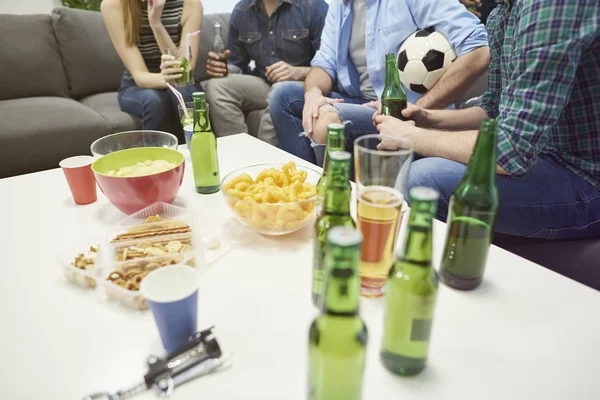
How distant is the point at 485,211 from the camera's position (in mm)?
720

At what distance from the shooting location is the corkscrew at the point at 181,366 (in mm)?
554

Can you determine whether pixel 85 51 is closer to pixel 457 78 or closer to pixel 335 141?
pixel 457 78

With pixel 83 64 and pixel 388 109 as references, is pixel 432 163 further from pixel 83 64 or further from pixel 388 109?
pixel 83 64

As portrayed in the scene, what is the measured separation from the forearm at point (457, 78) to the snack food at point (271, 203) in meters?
1.10

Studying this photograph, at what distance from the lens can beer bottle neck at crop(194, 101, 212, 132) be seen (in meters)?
1.03

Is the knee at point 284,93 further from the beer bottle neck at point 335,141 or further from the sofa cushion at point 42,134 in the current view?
the beer bottle neck at point 335,141

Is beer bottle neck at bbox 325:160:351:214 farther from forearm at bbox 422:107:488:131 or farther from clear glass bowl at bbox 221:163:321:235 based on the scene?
forearm at bbox 422:107:488:131

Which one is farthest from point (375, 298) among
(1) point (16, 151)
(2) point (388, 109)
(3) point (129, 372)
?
(1) point (16, 151)

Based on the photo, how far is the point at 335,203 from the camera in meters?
0.63

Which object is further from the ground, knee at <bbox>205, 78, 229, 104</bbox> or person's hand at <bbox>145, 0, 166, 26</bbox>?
person's hand at <bbox>145, 0, 166, 26</bbox>

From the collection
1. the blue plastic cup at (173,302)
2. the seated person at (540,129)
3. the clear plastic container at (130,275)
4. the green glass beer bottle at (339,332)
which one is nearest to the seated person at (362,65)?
the seated person at (540,129)

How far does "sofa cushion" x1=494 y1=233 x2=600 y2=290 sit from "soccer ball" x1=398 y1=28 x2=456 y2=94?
30.4 inches

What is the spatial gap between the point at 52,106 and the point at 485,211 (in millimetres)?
Result: 2370

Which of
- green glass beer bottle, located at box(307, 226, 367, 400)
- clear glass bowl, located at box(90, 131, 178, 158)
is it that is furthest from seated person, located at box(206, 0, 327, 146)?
green glass beer bottle, located at box(307, 226, 367, 400)
